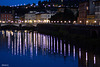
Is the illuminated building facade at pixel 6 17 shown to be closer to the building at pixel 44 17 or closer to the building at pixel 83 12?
the building at pixel 44 17

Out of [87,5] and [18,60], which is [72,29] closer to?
[87,5]

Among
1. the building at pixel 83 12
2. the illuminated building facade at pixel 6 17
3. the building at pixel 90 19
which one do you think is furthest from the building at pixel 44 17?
the building at pixel 90 19

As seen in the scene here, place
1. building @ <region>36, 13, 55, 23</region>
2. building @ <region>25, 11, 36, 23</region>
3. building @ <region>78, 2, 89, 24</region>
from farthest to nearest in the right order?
building @ <region>25, 11, 36, 23</region>, building @ <region>36, 13, 55, 23</region>, building @ <region>78, 2, 89, 24</region>

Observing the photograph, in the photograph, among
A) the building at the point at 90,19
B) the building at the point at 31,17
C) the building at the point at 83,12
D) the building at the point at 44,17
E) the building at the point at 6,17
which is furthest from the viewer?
the building at the point at 6,17

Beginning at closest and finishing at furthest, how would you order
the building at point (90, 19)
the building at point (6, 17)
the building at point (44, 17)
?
the building at point (90, 19) < the building at point (44, 17) < the building at point (6, 17)

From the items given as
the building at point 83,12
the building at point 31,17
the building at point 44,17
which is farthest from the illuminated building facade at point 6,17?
the building at point 83,12

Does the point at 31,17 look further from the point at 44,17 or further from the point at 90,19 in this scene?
the point at 90,19

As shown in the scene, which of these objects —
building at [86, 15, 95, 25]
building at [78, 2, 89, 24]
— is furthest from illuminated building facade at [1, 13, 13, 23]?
building at [86, 15, 95, 25]

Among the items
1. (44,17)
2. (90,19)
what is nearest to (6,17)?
(44,17)

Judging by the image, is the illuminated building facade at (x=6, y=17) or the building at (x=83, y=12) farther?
the illuminated building facade at (x=6, y=17)

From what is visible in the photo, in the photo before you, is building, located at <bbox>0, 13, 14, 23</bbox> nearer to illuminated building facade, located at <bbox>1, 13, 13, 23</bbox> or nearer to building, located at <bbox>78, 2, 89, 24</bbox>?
illuminated building facade, located at <bbox>1, 13, 13, 23</bbox>

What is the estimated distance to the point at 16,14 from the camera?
14125cm

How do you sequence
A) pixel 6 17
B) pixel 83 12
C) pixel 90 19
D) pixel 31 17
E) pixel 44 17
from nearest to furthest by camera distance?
pixel 90 19, pixel 83 12, pixel 44 17, pixel 31 17, pixel 6 17

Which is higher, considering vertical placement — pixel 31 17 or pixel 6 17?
pixel 6 17
